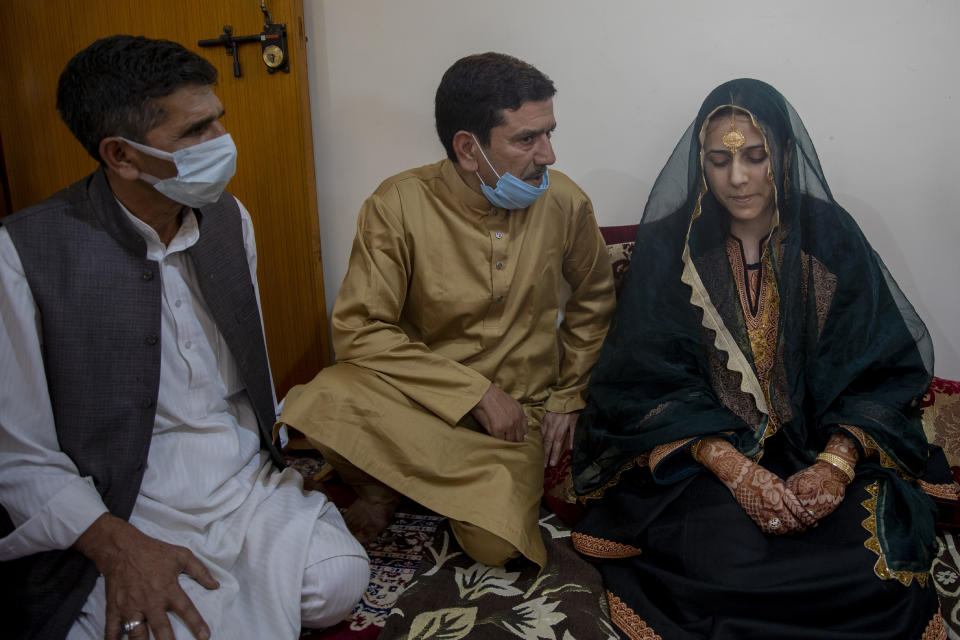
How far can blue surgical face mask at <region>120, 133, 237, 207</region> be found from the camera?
1.49 meters

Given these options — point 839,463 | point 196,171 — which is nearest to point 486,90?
point 196,171

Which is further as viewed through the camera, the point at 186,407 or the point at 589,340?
the point at 589,340

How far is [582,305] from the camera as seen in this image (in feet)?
7.45

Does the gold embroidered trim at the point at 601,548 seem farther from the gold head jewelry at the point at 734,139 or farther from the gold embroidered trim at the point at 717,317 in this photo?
the gold head jewelry at the point at 734,139

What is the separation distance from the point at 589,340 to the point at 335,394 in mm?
825

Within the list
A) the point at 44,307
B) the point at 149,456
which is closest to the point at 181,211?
the point at 44,307

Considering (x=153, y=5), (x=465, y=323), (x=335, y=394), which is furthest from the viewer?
(x=153, y=5)

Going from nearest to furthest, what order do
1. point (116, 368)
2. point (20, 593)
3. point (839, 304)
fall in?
point (20, 593), point (116, 368), point (839, 304)

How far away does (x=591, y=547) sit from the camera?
1.85 meters

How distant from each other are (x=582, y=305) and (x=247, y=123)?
1.42m

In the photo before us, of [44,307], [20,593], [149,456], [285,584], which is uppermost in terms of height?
[44,307]

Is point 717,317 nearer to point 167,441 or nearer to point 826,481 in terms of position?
point 826,481

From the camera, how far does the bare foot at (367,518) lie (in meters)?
2.03

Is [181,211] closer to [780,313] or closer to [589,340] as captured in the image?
[589,340]
